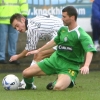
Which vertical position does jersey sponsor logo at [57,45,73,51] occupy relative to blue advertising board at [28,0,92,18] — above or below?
above

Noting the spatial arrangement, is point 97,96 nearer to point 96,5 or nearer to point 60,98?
point 60,98

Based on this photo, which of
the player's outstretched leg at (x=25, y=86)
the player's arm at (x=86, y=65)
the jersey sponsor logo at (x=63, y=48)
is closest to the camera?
the player's arm at (x=86, y=65)

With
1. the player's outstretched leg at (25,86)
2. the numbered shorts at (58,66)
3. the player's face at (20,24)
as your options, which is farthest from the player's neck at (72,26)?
the player's outstretched leg at (25,86)

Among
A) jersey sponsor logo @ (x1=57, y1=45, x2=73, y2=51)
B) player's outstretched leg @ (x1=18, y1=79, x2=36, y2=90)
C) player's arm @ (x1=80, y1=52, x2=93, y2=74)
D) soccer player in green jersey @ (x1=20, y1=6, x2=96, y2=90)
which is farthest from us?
player's outstretched leg @ (x1=18, y1=79, x2=36, y2=90)

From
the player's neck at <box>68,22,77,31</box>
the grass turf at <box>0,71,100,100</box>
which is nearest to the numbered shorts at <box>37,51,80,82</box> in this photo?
the grass turf at <box>0,71,100,100</box>

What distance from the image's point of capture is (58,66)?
41.4 ft

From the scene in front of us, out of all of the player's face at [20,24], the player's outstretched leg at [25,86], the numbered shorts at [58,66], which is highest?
the player's face at [20,24]

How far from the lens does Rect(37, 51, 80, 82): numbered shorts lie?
41.2 ft

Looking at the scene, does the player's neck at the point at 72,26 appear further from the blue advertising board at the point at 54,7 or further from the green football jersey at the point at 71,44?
the blue advertising board at the point at 54,7

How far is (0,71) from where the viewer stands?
17422 millimetres

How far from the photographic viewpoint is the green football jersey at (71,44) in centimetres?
1230

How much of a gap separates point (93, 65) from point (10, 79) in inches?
223

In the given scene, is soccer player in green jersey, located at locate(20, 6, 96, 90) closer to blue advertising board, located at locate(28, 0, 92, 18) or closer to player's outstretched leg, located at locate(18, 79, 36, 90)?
player's outstretched leg, located at locate(18, 79, 36, 90)

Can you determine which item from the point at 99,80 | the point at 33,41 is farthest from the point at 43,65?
the point at 99,80
